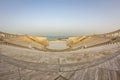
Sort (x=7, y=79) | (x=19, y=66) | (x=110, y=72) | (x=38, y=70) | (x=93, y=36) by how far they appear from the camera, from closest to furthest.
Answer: (x=7, y=79) < (x=110, y=72) < (x=38, y=70) < (x=19, y=66) < (x=93, y=36)

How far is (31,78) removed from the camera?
143cm

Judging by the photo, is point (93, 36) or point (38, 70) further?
point (93, 36)

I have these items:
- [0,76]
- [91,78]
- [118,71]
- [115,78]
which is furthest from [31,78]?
[118,71]

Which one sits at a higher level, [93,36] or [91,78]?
[93,36]

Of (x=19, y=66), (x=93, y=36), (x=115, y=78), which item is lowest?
(x=115, y=78)

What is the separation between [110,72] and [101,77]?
10.5 inches

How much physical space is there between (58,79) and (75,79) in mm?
234

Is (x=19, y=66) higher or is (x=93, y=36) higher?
(x=93, y=36)

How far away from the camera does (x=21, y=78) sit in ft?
4.62

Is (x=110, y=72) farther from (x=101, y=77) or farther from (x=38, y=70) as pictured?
(x=38, y=70)

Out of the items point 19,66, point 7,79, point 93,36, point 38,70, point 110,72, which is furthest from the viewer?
point 93,36

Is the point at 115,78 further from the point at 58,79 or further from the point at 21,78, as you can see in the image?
the point at 21,78

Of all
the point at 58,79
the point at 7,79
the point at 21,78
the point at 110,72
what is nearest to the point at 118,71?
the point at 110,72

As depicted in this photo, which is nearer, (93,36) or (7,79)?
(7,79)
